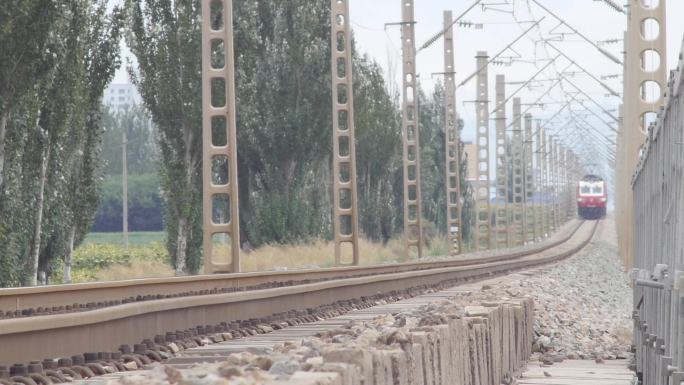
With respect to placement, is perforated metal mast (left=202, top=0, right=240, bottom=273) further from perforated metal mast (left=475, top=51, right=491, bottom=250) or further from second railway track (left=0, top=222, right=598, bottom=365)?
perforated metal mast (left=475, top=51, right=491, bottom=250)

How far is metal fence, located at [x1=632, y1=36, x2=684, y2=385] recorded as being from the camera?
7930 millimetres

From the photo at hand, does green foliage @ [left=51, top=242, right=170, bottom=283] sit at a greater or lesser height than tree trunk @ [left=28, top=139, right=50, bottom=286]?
lesser

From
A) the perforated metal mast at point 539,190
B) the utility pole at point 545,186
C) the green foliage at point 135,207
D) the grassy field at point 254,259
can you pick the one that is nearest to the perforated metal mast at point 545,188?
the utility pole at point 545,186

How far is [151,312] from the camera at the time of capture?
1095 cm

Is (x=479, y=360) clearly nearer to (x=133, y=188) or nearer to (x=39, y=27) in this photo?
(x=39, y=27)

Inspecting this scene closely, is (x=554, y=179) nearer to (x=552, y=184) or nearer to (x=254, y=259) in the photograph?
(x=552, y=184)

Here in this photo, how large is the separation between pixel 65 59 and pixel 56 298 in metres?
17.3

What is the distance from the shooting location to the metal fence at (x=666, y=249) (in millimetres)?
7930

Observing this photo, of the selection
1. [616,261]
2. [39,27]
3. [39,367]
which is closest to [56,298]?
[39,367]

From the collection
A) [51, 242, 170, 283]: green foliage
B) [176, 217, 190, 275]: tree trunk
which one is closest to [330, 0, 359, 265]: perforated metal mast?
[176, 217, 190, 275]: tree trunk

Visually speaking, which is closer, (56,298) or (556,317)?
(56,298)

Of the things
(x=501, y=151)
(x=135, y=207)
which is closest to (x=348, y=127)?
(x=501, y=151)

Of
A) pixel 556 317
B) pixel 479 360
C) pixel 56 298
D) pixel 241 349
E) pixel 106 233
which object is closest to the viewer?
pixel 241 349

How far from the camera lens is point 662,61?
33.8m
